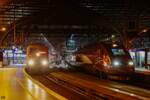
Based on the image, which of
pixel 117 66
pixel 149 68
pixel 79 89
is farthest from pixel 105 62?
pixel 149 68

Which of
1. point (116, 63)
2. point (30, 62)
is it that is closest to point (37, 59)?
point (30, 62)

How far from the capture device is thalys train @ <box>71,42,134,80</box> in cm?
3200

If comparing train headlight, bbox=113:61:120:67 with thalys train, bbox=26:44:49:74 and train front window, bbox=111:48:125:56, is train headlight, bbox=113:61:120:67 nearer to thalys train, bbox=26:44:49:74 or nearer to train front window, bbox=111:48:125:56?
train front window, bbox=111:48:125:56

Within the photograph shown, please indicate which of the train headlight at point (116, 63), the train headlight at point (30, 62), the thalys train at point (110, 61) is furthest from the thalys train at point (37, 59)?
the train headlight at point (116, 63)

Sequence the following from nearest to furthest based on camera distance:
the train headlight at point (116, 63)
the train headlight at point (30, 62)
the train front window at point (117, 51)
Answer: the train headlight at point (116, 63) → the train front window at point (117, 51) → the train headlight at point (30, 62)

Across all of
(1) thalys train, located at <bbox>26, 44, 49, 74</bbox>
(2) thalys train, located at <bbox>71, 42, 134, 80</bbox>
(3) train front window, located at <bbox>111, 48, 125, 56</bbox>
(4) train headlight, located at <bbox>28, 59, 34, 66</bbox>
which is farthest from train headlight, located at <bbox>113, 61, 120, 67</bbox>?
(4) train headlight, located at <bbox>28, 59, 34, 66</bbox>

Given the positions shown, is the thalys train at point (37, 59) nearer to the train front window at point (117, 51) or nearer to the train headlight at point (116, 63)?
the train front window at point (117, 51)

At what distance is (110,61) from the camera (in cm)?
3228

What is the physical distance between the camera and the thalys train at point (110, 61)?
3200 cm

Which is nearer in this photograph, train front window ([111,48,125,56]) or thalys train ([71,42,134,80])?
thalys train ([71,42,134,80])

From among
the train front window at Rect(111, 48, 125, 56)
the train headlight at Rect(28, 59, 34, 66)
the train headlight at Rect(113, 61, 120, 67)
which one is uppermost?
the train front window at Rect(111, 48, 125, 56)

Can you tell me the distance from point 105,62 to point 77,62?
34.8 ft

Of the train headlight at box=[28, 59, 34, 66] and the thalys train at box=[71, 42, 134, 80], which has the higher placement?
the thalys train at box=[71, 42, 134, 80]

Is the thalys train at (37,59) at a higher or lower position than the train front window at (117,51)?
lower
